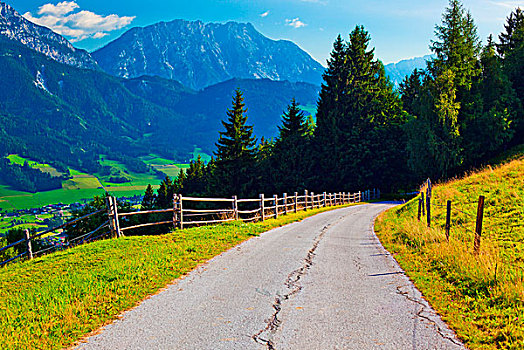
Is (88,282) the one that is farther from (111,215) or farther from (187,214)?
(187,214)

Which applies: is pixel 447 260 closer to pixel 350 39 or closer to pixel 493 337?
pixel 493 337

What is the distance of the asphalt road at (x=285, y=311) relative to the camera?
477cm

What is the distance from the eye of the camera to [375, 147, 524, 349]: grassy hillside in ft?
17.2

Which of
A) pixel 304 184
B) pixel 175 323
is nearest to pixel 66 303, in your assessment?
pixel 175 323

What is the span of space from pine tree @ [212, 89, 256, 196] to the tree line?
0.15 metres

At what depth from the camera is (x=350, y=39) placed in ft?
197

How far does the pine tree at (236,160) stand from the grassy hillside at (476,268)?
41.2 metres

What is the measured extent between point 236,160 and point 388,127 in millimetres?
23499

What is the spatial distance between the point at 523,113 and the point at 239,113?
3856 cm

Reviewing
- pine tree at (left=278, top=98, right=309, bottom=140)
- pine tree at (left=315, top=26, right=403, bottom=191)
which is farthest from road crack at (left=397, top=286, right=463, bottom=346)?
pine tree at (left=278, top=98, right=309, bottom=140)

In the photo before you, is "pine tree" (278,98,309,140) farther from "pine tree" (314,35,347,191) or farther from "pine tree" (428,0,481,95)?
"pine tree" (428,0,481,95)

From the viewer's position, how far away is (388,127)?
185ft

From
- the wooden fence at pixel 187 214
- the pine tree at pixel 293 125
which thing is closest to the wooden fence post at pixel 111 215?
the wooden fence at pixel 187 214

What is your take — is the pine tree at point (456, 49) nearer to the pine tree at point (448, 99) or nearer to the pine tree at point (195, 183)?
the pine tree at point (448, 99)
